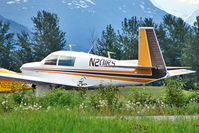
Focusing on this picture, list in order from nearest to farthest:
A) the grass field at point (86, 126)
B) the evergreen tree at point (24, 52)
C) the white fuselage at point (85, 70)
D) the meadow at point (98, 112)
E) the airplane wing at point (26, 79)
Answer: the grass field at point (86, 126) < the meadow at point (98, 112) < the white fuselage at point (85, 70) < the airplane wing at point (26, 79) < the evergreen tree at point (24, 52)

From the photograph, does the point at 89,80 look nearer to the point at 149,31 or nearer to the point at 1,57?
the point at 149,31

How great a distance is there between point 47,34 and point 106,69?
1346 inches

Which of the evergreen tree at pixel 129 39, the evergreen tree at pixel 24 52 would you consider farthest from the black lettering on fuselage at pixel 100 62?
the evergreen tree at pixel 24 52

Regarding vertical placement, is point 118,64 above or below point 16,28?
below

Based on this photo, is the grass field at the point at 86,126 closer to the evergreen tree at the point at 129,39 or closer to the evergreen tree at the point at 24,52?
the evergreen tree at the point at 129,39

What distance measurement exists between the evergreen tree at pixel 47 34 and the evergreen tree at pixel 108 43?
697cm

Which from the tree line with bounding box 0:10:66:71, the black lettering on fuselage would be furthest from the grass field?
the tree line with bounding box 0:10:66:71

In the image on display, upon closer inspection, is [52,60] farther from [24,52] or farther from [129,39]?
[129,39]

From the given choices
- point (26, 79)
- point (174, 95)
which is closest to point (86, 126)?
point (174, 95)

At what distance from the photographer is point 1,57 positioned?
4394 centimetres

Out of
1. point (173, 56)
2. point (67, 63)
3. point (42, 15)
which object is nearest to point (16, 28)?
point (42, 15)

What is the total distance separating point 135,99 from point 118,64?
5183 mm

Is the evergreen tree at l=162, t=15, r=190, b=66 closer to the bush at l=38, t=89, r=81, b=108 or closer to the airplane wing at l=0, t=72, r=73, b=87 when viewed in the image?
the airplane wing at l=0, t=72, r=73, b=87

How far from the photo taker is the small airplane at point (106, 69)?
45.9ft
